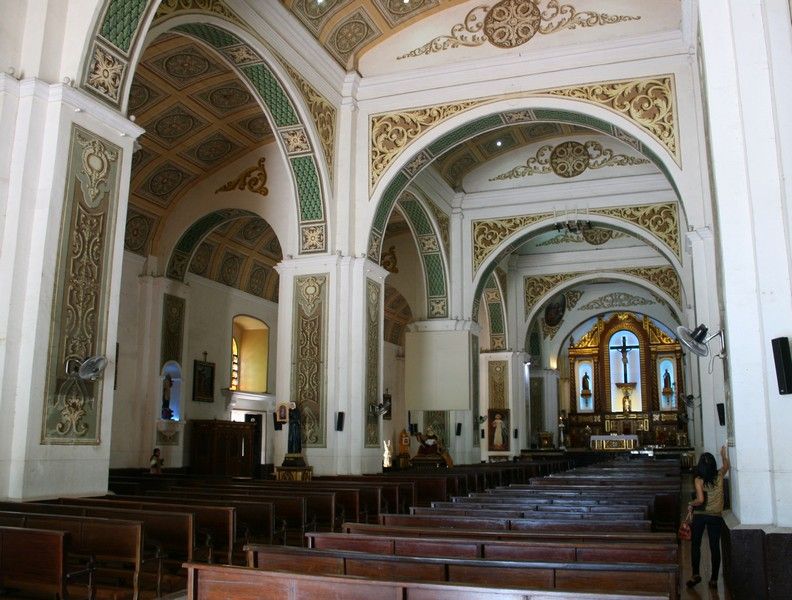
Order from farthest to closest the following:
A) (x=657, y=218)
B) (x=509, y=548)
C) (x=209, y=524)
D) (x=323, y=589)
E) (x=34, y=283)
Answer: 1. (x=657, y=218)
2. (x=34, y=283)
3. (x=209, y=524)
4. (x=509, y=548)
5. (x=323, y=589)

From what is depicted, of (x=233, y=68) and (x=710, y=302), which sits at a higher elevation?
(x=233, y=68)

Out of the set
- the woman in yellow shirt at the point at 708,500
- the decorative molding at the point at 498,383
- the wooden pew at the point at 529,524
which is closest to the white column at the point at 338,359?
the wooden pew at the point at 529,524

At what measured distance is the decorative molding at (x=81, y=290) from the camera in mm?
7230

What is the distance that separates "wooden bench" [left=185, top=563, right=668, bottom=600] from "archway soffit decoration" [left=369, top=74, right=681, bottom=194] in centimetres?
994

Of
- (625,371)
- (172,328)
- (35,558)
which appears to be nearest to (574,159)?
(172,328)

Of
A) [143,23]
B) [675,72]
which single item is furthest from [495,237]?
[143,23]

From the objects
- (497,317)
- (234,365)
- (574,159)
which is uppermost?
(574,159)

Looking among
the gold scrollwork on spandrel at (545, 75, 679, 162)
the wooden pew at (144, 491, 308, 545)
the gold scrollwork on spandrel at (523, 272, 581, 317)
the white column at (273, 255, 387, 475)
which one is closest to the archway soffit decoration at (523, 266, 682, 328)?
the gold scrollwork on spandrel at (523, 272, 581, 317)

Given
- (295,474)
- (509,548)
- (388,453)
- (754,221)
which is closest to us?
(509,548)

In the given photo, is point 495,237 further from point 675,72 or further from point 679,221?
point 675,72

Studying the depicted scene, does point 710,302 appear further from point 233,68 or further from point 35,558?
point 35,558

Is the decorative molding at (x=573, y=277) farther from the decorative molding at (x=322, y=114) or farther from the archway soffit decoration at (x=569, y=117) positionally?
the decorative molding at (x=322, y=114)

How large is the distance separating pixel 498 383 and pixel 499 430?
1334 mm

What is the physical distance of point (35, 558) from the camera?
4.62m
